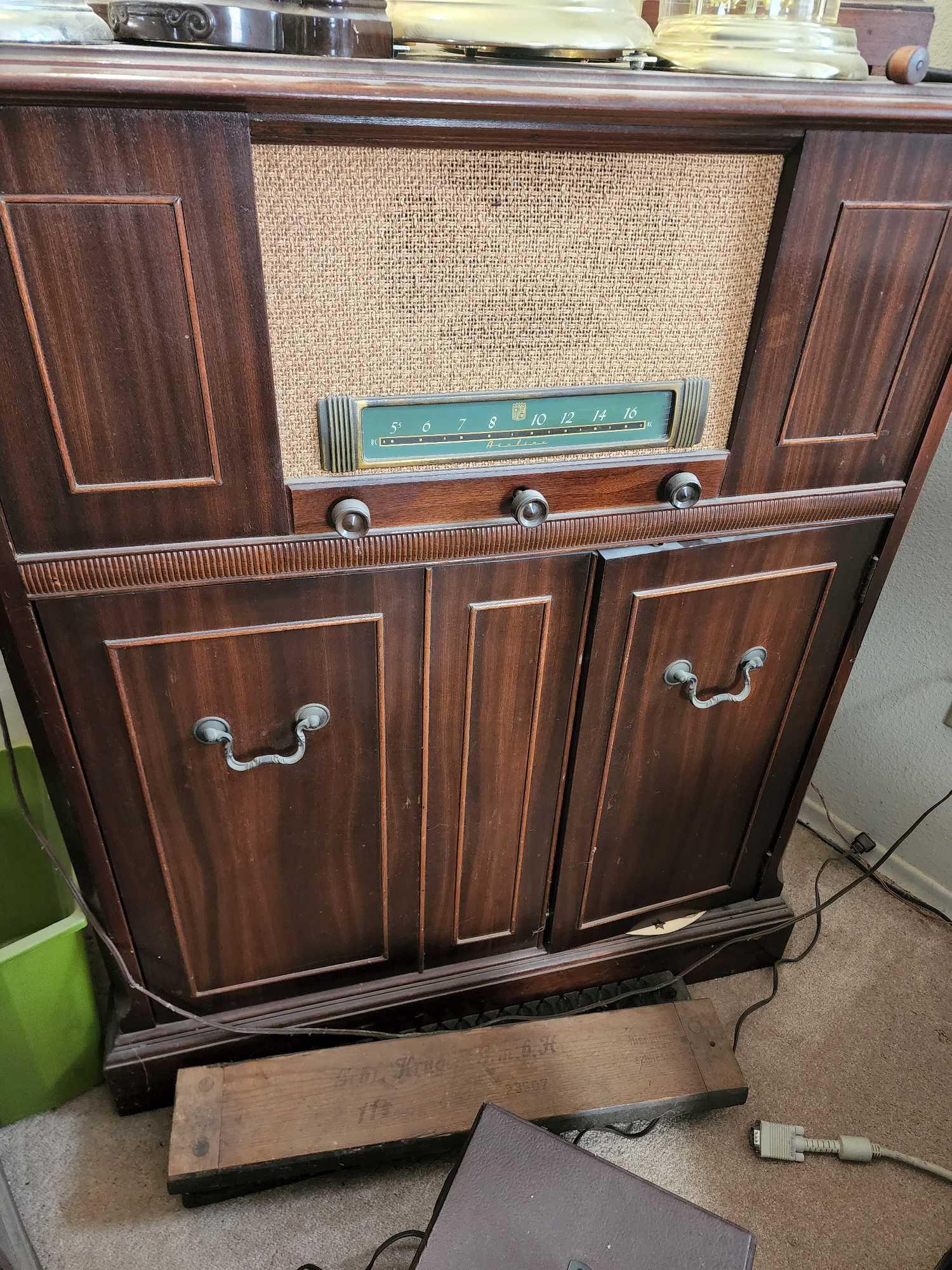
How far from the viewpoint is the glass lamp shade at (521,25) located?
0.68 m

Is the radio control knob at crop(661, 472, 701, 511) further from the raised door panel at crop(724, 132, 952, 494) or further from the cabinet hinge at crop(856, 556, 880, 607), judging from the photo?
the cabinet hinge at crop(856, 556, 880, 607)

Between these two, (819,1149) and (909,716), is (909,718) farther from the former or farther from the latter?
(819,1149)

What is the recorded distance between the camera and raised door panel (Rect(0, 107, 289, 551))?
0.56 metres

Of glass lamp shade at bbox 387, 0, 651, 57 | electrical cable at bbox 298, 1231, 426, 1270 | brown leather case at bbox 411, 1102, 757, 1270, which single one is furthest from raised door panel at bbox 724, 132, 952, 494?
electrical cable at bbox 298, 1231, 426, 1270

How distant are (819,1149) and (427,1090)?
48cm

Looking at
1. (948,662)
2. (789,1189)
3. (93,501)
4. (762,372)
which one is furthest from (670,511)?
(789,1189)

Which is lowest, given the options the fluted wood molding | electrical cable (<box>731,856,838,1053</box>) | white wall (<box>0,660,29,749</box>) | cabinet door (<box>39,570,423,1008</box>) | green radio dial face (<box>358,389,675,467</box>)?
electrical cable (<box>731,856,838,1053</box>)

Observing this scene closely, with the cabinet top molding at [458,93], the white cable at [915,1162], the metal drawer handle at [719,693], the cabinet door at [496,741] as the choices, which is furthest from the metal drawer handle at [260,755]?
the white cable at [915,1162]

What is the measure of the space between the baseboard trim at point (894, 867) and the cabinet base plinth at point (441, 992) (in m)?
0.28

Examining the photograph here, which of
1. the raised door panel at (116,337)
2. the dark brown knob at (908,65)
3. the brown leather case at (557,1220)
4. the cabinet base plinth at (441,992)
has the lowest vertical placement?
the cabinet base plinth at (441,992)

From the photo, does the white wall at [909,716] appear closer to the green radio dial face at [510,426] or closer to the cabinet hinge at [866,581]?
the cabinet hinge at [866,581]

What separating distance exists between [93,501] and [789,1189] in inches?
42.0

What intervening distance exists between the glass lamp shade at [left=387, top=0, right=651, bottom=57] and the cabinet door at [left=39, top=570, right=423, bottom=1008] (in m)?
0.42

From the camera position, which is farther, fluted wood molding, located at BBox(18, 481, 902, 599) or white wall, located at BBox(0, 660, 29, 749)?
white wall, located at BBox(0, 660, 29, 749)
